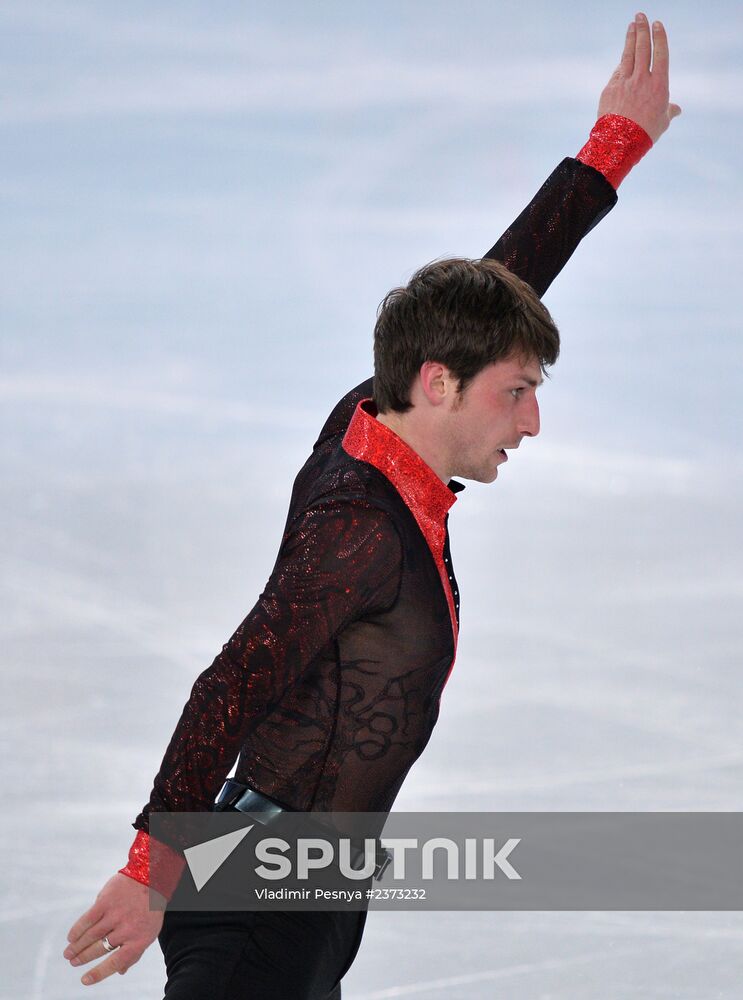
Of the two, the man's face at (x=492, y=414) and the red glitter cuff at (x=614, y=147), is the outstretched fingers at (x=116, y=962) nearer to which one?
the man's face at (x=492, y=414)

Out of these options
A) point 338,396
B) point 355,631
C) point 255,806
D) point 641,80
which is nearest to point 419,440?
point 355,631

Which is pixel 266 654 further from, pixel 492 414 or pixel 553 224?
pixel 553 224

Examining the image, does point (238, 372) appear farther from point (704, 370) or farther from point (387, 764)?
point (387, 764)

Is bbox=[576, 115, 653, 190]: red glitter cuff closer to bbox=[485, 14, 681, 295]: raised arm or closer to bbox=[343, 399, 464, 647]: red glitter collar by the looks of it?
bbox=[485, 14, 681, 295]: raised arm

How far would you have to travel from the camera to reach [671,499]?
14.4ft

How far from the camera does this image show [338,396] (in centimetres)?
468

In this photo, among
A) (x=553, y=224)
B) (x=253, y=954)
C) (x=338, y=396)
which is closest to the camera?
(x=253, y=954)

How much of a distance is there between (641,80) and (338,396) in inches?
108

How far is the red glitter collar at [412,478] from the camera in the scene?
1567 millimetres

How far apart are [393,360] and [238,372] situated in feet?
10.4

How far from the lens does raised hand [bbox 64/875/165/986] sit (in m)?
1.36

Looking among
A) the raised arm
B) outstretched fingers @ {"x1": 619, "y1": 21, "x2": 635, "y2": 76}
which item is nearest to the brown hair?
the raised arm

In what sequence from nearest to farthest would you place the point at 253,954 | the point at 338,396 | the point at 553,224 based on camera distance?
1. the point at 253,954
2. the point at 553,224
3. the point at 338,396

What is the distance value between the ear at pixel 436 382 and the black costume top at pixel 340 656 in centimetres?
7
